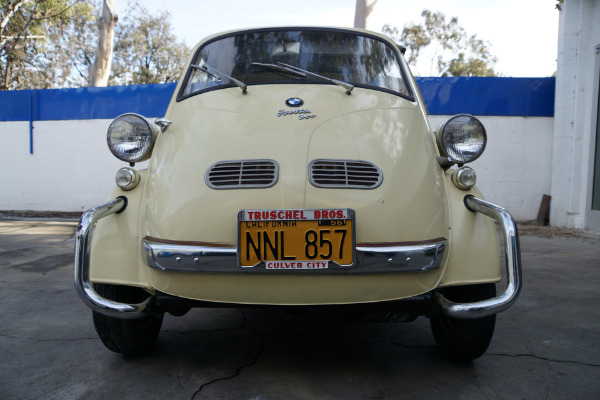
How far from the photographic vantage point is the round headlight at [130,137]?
2350 millimetres

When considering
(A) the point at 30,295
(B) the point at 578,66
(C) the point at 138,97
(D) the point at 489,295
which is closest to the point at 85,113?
(C) the point at 138,97

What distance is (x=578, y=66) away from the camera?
7.79m

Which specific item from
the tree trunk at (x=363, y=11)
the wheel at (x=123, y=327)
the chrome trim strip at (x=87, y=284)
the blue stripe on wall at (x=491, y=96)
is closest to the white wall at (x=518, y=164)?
the blue stripe on wall at (x=491, y=96)

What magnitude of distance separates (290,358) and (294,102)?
4.31ft

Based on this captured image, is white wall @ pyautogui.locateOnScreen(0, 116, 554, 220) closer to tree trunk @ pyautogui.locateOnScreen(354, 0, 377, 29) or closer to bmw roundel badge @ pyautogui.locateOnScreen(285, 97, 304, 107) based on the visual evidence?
tree trunk @ pyautogui.locateOnScreen(354, 0, 377, 29)

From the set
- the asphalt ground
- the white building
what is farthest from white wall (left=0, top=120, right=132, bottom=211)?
the white building

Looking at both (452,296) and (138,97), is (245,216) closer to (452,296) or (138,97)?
(452,296)

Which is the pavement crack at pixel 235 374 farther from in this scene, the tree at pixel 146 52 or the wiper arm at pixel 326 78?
the tree at pixel 146 52

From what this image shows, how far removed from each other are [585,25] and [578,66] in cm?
63

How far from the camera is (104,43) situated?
504 inches

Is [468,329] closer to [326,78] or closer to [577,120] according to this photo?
[326,78]

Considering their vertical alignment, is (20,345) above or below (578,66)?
below

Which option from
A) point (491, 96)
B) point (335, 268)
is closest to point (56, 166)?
point (491, 96)

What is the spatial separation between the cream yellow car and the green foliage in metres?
16.7
